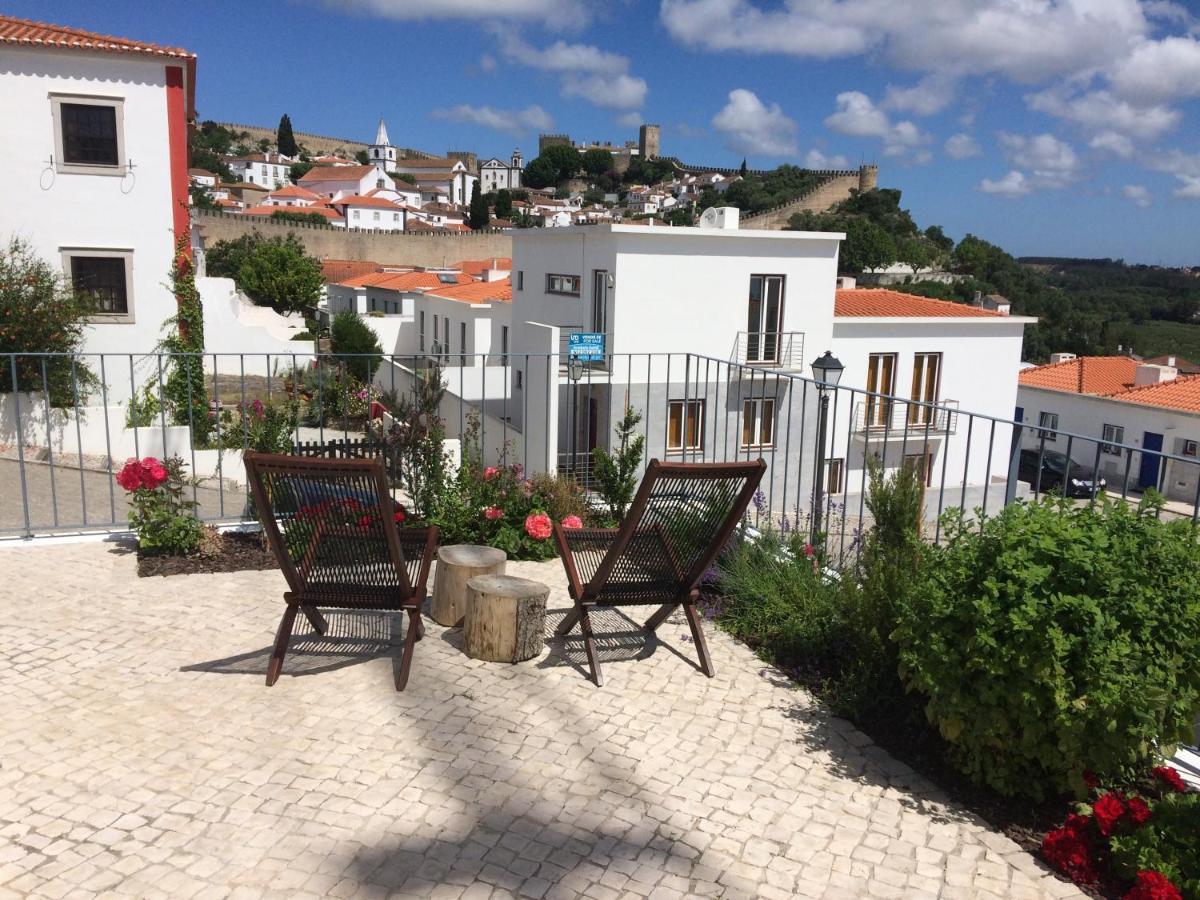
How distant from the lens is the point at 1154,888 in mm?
2436

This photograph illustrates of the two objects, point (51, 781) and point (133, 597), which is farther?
point (133, 597)

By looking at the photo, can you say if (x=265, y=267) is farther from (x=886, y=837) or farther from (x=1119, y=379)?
(x=886, y=837)

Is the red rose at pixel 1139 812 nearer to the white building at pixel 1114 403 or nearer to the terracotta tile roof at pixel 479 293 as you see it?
the terracotta tile roof at pixel 479 293

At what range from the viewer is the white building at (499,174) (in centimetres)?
14075

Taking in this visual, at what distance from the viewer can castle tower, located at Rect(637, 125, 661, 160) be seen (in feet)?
489

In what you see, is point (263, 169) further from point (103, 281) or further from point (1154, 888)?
point (1154, 888)

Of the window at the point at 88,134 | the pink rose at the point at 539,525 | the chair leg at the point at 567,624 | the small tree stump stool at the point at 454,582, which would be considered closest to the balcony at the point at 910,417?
the chair leg at the point at 567,624

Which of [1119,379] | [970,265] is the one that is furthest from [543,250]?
[970,265]

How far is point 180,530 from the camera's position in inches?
221

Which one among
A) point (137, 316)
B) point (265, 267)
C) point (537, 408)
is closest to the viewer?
point (137, 316)

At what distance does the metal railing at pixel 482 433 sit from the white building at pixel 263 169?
309 ft

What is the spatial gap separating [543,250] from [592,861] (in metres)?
24.0

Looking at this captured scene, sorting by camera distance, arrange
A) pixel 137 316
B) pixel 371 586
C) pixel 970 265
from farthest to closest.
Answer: pixel 970 265 → pixel 137 316 → pixel 371 586

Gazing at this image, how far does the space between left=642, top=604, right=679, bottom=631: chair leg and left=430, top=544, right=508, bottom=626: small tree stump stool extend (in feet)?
2.70
